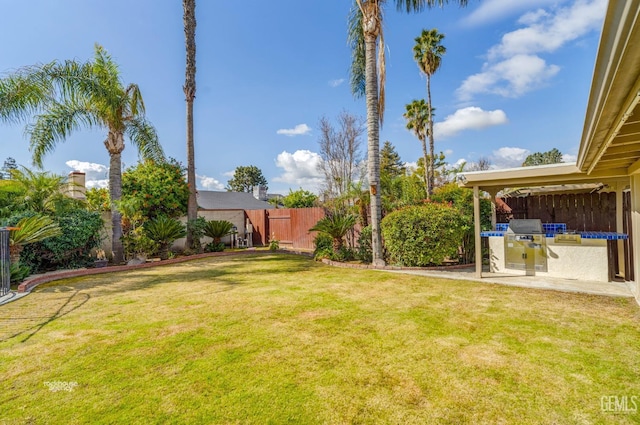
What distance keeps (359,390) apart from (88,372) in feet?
9.40

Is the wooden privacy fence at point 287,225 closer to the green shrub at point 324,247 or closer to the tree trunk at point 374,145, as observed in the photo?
the green shrub at point 324,247

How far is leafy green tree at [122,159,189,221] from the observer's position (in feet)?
41.0

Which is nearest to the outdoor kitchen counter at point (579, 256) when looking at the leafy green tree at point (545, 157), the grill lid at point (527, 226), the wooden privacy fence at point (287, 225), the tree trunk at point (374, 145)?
the grill lid at point (527, 226)

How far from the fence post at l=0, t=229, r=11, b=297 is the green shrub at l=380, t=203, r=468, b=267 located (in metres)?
9.40

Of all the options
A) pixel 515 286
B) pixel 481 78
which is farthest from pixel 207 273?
pixel 481 78

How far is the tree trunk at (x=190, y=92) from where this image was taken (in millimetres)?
12914

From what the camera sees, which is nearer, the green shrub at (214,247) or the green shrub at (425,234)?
the green shrub at (425,234)

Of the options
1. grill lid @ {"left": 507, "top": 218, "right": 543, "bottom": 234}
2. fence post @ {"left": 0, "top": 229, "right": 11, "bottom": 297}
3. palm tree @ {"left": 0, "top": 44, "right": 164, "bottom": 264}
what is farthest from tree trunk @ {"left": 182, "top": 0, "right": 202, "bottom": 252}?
grill lid @ {"left": 507, "top": 218, "right": 543, "bottom": 234}

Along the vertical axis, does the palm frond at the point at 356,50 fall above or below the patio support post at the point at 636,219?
above

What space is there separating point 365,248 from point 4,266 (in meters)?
9.32

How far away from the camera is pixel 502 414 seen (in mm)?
2420

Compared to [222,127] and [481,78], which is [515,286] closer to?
[481,78]

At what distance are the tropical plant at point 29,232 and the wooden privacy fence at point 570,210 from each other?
1399 centimetres

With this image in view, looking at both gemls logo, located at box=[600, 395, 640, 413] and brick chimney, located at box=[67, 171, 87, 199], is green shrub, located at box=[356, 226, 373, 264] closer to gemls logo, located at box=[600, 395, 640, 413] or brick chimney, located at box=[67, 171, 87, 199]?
gemls logo, located at box=[600, 395, 640, 413]
